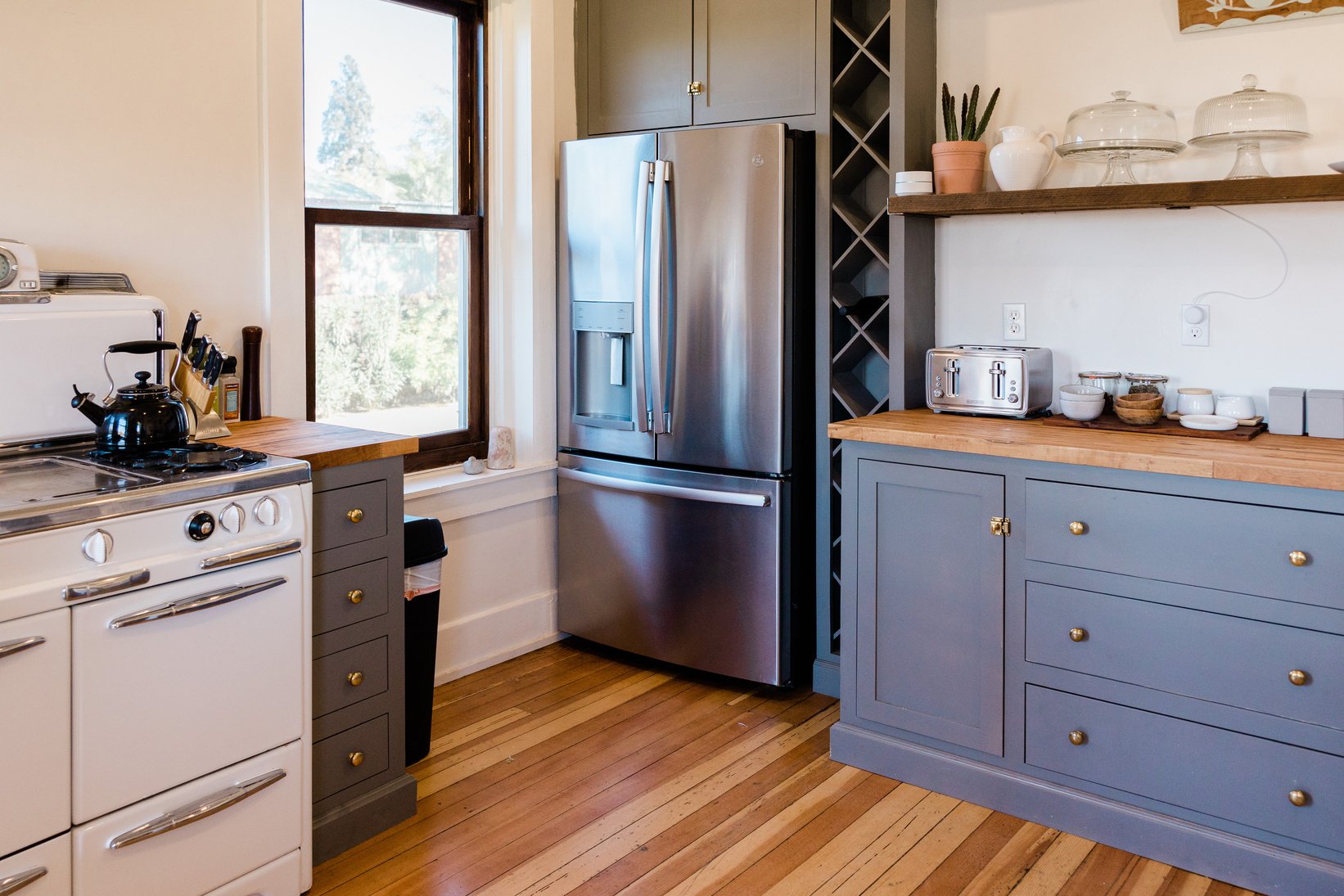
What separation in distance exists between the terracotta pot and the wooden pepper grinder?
1900 millimetres

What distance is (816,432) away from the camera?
128 inches

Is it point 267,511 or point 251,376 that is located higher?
point 251,376

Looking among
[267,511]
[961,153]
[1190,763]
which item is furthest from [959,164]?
[267,511]

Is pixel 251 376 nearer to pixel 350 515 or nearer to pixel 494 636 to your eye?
pixel 350 515

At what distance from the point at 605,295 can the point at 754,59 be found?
0.87 m

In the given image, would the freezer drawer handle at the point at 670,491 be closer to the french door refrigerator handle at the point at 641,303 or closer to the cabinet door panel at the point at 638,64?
the french door refrigerator handle at the point at 641,303

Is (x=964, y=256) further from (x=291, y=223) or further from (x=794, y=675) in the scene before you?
(x=291, y=223)

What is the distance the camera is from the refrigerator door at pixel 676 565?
3215 millimetres

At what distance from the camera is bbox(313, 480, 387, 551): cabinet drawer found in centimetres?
230

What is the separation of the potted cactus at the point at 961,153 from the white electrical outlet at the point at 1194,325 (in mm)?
632

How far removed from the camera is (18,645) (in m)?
1.68

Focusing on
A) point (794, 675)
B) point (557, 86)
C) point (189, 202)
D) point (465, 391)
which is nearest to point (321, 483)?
point (189, 202)

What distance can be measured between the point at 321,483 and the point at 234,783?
0.63 metres

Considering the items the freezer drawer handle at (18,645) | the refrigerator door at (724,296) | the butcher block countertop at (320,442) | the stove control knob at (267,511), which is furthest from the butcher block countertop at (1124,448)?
the freezer drawer handle at (18,645)
